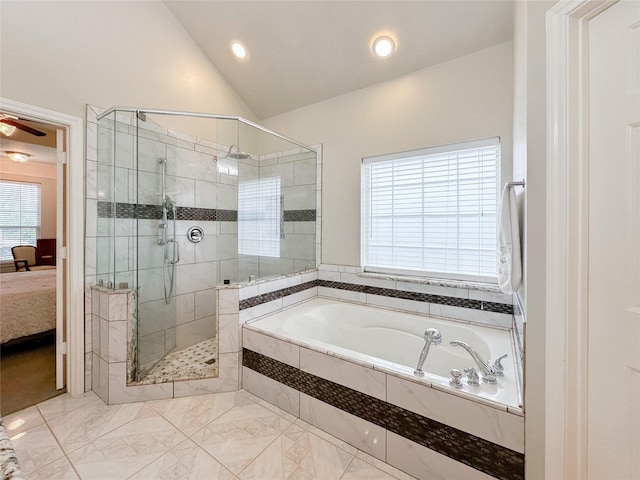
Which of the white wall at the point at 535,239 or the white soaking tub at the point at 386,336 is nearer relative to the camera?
the white wall at the point at 535,239

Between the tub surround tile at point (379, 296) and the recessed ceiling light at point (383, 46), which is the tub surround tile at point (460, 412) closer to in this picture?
the tub surround tile at point (379, 296)

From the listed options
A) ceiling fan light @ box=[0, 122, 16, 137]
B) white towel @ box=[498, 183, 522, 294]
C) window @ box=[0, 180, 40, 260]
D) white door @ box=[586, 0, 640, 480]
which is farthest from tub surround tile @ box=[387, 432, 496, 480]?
window @ box=[0, 180, 40, 260]

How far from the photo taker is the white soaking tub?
5.16 ft

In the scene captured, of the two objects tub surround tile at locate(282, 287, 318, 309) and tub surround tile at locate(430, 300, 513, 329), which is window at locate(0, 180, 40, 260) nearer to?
tub surround tile at locate(282, 287, 318, 309)

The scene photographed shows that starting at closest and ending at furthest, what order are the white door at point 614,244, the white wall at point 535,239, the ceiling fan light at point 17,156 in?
the white door at point 614,244 < the white wall at point 535,239 < the ceiling fan light at point 17,156

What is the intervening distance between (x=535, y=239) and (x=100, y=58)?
3120 mm

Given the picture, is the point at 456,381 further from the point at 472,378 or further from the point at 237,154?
the point at 237,154

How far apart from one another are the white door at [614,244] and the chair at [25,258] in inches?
257

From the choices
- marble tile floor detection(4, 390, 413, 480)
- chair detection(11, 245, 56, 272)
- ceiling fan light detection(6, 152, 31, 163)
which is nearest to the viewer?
marble tile floor detection(4, 390, 413, 480)

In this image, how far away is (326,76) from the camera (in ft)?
8.66

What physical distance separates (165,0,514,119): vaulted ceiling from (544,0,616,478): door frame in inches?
49.9

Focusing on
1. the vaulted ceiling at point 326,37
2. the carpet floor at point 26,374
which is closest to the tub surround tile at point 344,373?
the carpet floor at point 26,374

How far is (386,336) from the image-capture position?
7.55 ft

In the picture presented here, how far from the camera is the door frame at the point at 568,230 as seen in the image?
944mm
